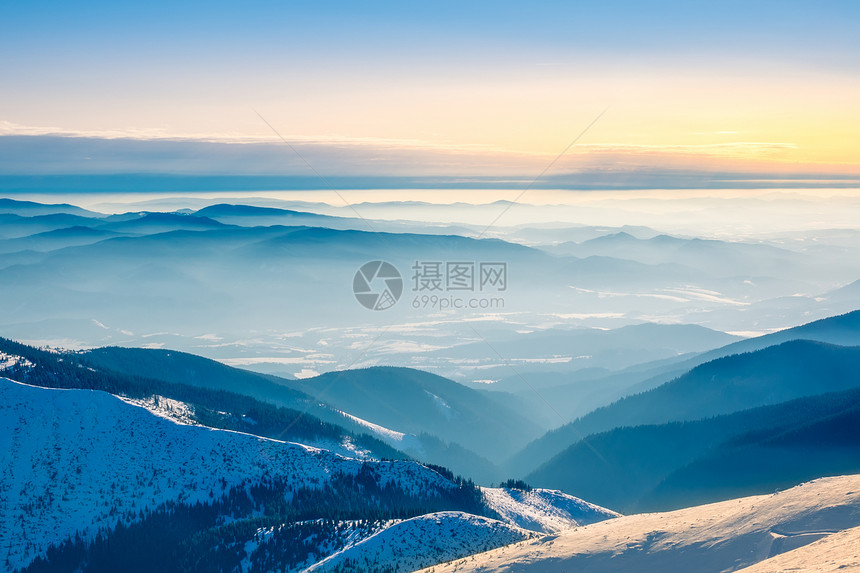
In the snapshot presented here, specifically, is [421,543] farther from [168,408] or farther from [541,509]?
[168,408]

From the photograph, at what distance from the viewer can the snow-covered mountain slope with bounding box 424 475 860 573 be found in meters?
65.2

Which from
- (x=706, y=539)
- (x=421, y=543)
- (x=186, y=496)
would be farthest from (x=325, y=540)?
(x=706, y=539)

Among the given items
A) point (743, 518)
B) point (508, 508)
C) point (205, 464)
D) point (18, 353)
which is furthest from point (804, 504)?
point (18, 353)

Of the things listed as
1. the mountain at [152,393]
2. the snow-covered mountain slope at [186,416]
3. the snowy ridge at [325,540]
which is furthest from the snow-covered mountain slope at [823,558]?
the mountain at [152,393]

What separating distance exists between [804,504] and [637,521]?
66.8ft

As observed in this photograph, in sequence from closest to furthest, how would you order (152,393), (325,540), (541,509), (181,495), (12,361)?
1. (325,540)
2. (181,495)
3. (541,509)
4. (12,361)
5. (152,393)

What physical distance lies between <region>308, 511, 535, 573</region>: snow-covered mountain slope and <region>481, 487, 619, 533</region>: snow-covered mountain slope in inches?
1181

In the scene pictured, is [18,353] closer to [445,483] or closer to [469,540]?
[445,483]

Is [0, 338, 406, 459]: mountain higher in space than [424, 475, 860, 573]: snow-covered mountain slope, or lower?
lower

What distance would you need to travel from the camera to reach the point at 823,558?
2168 inches

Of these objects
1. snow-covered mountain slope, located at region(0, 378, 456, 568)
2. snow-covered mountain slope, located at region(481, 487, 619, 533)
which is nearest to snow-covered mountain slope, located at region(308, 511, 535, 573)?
snow-covered mountain slope, located at region(481, 487, 619, 533)

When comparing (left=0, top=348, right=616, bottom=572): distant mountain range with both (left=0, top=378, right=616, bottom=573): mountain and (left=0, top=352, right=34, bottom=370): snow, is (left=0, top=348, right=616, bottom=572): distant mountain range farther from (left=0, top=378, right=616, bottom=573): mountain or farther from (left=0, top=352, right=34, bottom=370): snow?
(left=0, top=352, right=34, bottom=370): snow

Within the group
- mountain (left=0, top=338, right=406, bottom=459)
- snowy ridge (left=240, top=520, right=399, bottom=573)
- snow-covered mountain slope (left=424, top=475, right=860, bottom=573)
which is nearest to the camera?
snow-covered mountain slope (left=424, top=475, right=860, bottom=573)

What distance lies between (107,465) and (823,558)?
123 m
